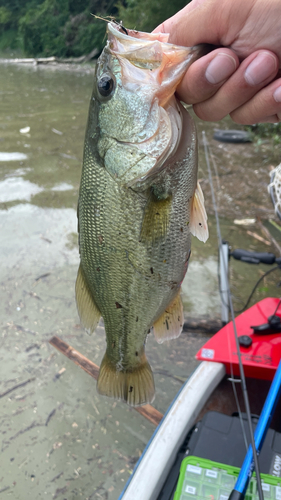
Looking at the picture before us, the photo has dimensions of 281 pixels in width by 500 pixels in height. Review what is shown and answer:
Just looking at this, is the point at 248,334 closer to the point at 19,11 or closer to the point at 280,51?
the point at 280,51

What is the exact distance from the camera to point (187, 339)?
3.49 metres

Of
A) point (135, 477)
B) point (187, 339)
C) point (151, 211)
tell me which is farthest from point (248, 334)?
point (151, 211)

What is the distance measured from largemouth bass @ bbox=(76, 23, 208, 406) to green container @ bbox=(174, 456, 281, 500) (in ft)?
3.23

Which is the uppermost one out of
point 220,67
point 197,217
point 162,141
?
point 220,67

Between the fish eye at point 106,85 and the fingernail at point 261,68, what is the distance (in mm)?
466

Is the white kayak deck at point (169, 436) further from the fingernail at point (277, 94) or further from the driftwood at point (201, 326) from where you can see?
the fingernail at point (277, 94)

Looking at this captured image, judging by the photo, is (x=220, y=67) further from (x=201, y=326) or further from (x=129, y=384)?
(x=201, y=326)

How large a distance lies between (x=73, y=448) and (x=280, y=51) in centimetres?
276

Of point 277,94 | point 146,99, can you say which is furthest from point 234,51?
point 146,99

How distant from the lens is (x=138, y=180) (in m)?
1.21

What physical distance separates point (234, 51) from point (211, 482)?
199cm

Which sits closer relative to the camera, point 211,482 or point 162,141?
point 162,141

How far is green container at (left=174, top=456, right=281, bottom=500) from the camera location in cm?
170

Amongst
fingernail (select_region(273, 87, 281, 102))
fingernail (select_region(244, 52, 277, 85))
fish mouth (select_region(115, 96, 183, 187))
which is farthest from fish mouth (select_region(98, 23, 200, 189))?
fingernail (select_region(273, 87, 281, 102))
